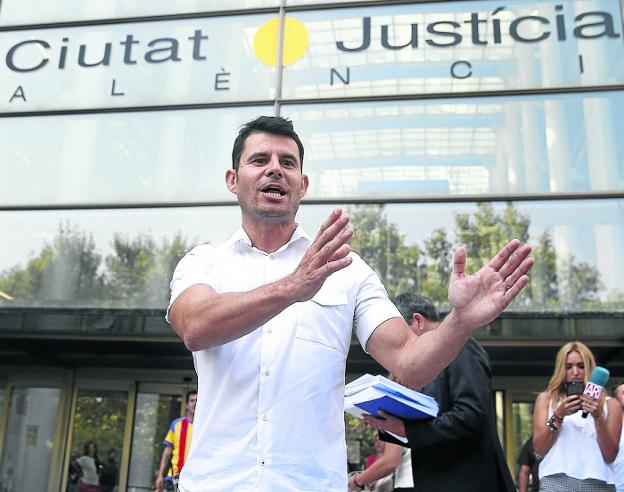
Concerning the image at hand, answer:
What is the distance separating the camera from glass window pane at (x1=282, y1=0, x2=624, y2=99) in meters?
8.62

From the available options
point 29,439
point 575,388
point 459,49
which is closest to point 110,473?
point 29,439

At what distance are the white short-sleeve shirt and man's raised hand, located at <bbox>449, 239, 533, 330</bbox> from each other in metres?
0.30

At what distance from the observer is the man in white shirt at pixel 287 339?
1.76 m

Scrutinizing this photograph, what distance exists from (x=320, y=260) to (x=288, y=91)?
7575 mm

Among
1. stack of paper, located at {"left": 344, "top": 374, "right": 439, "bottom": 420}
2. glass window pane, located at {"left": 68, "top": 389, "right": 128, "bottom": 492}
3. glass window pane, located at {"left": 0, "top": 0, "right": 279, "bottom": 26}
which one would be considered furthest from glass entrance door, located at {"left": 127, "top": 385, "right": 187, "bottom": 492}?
stack of paper, located at {"left": 344, "top": 374, "right": 439, "bottom": 420}

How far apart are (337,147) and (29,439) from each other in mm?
7336

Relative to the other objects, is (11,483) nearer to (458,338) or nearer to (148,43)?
(148,43)

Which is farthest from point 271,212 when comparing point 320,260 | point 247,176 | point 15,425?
point 15,425

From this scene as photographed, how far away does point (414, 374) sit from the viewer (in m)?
1.90

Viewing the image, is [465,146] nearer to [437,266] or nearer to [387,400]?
[437,266]

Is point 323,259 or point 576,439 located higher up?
point 323,259

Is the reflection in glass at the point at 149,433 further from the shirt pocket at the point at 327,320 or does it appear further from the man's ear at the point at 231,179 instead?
the shirt pocket at the point at 327,320

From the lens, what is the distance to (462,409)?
3246mm

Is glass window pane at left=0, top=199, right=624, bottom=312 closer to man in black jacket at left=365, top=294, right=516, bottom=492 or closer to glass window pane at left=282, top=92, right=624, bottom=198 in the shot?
glass window pane at left=282, top=92, right=624, bottom=198
